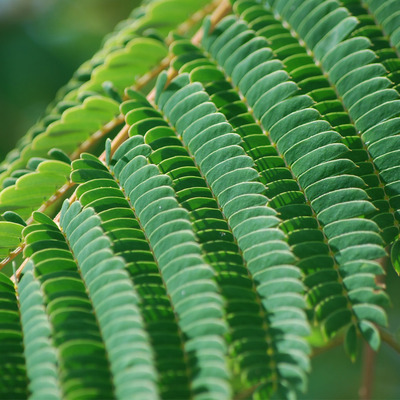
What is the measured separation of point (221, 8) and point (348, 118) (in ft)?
2.46

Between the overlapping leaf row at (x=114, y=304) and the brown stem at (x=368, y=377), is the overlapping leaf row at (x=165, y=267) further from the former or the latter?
the brown stem at (x=368, y=377)

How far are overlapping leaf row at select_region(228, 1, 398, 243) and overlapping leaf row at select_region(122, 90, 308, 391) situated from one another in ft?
0.92

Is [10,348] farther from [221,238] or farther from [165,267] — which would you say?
[221,238]

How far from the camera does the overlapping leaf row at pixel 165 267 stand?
118cm

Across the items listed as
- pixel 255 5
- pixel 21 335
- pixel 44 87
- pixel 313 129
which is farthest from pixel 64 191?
pixel 44 87

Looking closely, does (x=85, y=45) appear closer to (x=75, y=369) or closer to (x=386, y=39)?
(x=386, y=39)

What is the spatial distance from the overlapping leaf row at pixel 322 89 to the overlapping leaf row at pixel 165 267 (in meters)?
0.48

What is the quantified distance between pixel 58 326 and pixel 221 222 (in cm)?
45

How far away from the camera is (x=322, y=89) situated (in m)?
1.62

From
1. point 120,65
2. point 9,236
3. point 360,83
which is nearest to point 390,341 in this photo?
point 360,83

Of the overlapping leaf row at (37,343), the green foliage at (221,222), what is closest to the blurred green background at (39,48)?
the green foliage at (221,222)

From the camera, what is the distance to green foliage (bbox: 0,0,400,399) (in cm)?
122

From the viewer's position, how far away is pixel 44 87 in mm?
4262

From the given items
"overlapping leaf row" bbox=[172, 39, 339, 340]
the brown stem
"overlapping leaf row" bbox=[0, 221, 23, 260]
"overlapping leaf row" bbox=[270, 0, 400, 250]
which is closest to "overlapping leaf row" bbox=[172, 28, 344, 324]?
"overlapping leaf row" bbox=[172, 39, 339, 340]
